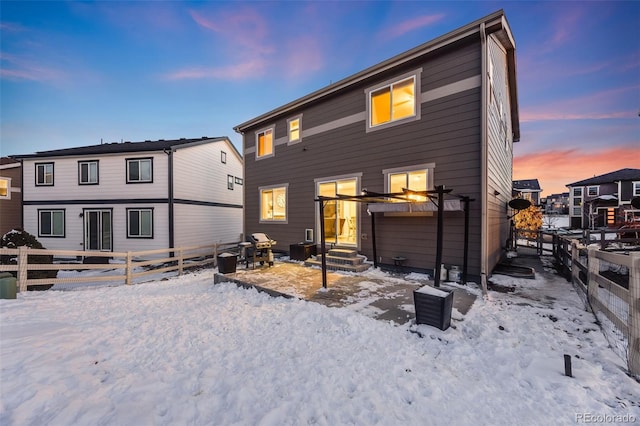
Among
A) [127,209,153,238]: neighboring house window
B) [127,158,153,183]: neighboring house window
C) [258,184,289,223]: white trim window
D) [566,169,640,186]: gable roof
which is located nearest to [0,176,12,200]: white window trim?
[127,158,153,183]: neighboring house window

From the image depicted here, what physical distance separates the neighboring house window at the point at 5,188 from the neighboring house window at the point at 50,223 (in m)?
6.18

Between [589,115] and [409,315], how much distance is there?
987 inches

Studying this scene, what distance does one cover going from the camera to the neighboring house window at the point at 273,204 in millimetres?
11742

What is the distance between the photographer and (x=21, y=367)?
2.98 metres

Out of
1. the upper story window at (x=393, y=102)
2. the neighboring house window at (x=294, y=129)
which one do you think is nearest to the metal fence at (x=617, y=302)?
the upper story window at (x=393, y=102)

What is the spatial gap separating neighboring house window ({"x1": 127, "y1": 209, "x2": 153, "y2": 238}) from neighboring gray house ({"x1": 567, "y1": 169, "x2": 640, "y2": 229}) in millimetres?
44611

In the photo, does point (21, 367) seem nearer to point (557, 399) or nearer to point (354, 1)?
point (557, 399)

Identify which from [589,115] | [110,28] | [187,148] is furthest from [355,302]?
[589,115]

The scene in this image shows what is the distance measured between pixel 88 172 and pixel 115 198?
2.57 metres

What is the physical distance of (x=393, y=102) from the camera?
8312 mm

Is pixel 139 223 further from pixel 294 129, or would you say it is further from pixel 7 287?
pixel 294 129

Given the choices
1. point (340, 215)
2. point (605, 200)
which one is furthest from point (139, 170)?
point (605, 200)

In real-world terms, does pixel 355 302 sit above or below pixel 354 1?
below

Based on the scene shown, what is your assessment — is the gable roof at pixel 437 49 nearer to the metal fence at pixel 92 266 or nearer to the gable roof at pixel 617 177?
the metal fence at pixel 92 266
